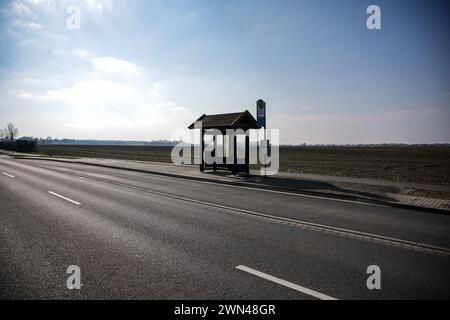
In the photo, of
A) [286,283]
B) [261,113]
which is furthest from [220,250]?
[261,113]

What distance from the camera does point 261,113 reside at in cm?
1666

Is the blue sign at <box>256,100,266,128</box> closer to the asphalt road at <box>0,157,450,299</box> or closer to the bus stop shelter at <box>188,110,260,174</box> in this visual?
the bus stop shelter at <box>188,110,260,174</box>

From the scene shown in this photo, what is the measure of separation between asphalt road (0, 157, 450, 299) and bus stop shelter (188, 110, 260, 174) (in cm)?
851

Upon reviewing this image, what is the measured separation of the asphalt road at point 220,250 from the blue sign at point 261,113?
26.9ft

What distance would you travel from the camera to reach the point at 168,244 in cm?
547

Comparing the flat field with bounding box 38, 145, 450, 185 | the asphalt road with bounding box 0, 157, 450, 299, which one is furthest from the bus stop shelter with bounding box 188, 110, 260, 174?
the asphalt road with bounding box 0, 157, 450, 299

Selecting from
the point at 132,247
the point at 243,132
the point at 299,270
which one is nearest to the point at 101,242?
the point at 132,247

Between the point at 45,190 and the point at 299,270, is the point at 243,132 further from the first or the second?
the point at 299,270

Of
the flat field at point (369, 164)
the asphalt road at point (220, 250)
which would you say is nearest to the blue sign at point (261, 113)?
the flat field at point (369, 164)

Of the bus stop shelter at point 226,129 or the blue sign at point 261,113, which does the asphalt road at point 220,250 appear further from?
the bus stop shelter at point 226,129

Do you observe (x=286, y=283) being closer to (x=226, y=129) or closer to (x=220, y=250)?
(x=220, y=250)

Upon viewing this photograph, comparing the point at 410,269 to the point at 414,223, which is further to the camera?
the point at 414,223

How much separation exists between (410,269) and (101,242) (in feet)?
17.9
